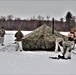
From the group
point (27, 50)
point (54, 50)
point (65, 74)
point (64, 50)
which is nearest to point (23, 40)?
point (27, 50)

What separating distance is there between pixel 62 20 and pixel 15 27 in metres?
12.8

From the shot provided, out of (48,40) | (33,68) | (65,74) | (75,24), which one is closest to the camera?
(65,74)

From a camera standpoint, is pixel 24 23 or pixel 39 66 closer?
pixel 39 66

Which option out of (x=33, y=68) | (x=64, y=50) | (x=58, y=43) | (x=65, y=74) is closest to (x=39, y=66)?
(x=33, y=68)

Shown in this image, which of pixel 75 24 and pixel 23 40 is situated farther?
pixel 75 24

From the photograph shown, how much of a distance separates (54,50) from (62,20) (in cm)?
5208

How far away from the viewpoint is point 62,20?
220ft

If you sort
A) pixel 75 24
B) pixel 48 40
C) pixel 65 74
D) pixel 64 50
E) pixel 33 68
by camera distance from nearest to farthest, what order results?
1. pixel 65 74
2. pixel 33 68
3. pixel 64 50
4. pixel 48 40
5. pixel 75 24

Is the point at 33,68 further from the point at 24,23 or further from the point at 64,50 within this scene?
the point at 24,23

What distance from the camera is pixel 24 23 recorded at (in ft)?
220

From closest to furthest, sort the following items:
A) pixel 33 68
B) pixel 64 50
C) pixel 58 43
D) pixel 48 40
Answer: pixel 33 68 → pixel 64 50 → pixel 58 43 → pixel 48 40

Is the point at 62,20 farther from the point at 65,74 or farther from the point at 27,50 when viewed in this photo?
the point at 65,74

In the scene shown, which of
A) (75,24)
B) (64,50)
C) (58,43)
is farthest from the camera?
(75,24)

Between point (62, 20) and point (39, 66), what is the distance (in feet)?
Answer: 190
